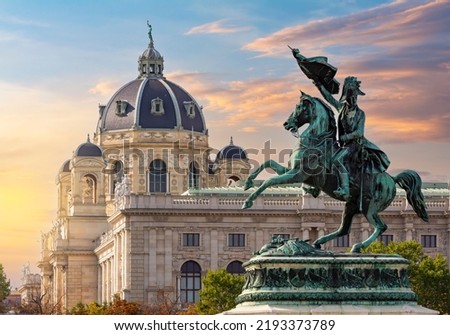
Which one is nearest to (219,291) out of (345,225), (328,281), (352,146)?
(345,225)

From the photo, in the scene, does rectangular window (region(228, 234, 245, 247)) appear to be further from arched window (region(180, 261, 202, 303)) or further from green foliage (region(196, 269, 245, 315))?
green foliage (region(196, 269, 245, 315))

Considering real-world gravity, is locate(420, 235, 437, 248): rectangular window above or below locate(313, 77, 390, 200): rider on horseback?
above

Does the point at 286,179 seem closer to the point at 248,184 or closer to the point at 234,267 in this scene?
the point at 248,184

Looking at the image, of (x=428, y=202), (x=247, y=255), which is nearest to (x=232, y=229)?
(x=247, y=255)

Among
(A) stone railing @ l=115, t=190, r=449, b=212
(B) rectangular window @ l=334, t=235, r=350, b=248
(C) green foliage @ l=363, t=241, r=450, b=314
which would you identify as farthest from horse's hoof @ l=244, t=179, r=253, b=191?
(A) stone railing @ l=115, t=190, r=449, b=212

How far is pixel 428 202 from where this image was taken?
16650 centimetres

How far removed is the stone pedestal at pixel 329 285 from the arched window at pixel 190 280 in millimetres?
112926

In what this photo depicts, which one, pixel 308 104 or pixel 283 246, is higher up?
pixel 308 104

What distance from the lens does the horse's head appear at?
53.0 metres

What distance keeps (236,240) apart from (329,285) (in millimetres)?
115963

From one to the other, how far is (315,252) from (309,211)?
4446 inches

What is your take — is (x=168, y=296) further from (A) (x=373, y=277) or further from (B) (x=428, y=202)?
(A) (x=373, y=277)

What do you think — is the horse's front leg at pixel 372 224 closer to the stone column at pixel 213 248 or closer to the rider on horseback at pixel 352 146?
the rider on horseback at pixel 352 146

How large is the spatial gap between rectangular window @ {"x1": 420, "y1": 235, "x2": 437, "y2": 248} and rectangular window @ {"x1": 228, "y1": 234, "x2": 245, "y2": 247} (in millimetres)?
15360
